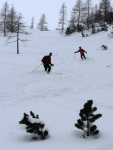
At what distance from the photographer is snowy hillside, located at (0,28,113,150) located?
20.3ft

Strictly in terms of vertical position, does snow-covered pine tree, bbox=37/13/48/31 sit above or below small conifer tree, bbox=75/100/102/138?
above

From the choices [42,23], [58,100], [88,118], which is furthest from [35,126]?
[42,23]

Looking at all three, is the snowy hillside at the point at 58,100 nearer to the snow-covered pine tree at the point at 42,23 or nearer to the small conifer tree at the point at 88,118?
the small conifer tree at the point at 88,118

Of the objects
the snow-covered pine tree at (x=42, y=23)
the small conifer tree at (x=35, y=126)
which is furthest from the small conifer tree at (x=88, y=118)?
the snow-covered pine tree at (x=42, y=23)

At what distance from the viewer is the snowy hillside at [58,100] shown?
6.18 metres

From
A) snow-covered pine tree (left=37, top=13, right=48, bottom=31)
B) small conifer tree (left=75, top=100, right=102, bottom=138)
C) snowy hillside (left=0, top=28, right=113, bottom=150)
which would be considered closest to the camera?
snowy hillside (left=0, top=28, right=113, bottom=150)

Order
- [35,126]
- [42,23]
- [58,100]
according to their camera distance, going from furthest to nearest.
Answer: [42,23]
[58,100]
[35,126]

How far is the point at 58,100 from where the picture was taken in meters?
11.3

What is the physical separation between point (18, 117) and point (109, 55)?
691 inches

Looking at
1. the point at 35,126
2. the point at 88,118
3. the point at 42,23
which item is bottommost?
the point at 35,126

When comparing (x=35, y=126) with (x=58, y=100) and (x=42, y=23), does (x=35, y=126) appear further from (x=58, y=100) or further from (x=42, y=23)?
(x=42, y=23)

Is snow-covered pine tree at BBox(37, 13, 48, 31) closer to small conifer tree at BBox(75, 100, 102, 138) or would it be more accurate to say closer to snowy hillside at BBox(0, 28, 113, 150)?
snowy hillside at BBox(0, 28, 113, 150)

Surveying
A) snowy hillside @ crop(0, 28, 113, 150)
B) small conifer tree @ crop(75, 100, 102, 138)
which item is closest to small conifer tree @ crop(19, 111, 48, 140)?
snowy hillside @ crop(0, 28, 113, 150)

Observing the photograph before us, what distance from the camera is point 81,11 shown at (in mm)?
57750
